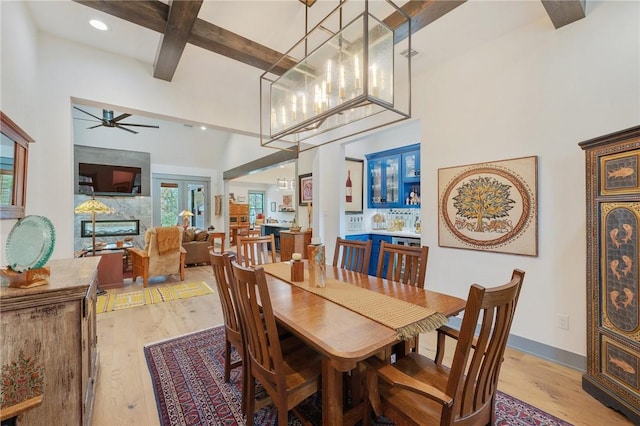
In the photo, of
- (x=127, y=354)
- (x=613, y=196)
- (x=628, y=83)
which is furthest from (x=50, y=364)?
(x=628, y=83)

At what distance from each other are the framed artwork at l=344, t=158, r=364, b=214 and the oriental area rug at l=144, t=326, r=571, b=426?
11.7 ft

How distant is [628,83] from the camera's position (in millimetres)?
1976

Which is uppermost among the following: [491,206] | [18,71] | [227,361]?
[18,71]

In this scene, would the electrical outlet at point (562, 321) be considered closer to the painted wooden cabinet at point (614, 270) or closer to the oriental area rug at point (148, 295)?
the painted wooden cabinet at point (614, 270)

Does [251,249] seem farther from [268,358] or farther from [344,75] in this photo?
[344,75]

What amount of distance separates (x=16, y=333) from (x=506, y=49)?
3.97 m

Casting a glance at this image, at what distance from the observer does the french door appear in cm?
881

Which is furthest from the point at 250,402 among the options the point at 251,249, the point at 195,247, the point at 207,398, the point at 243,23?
the point at 195,247

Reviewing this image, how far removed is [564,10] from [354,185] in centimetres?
373

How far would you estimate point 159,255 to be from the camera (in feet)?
15.3

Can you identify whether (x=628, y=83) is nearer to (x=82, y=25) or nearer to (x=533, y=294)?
(x=533, y=294)

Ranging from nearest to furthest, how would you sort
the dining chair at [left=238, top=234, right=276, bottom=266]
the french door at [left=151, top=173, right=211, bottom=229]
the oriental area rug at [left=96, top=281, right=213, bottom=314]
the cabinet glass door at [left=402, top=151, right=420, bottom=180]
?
the dining chair at [left=238, top=234, right=276, bottom=266] < the oriental area rug at [left=96, top=281, right=213, bottom=314] < the cabinet glass door at [left=402, top=151, right=420, bottom=180] < the french door at [left=151, top=173, right=211, bottom=229]

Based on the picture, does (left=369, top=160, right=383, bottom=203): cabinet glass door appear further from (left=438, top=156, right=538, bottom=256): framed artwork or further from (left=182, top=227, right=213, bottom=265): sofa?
(left=182, top=227, right=213, bottom=265): sofa

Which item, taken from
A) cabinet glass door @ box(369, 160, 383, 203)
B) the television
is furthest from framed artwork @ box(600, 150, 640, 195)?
the television
